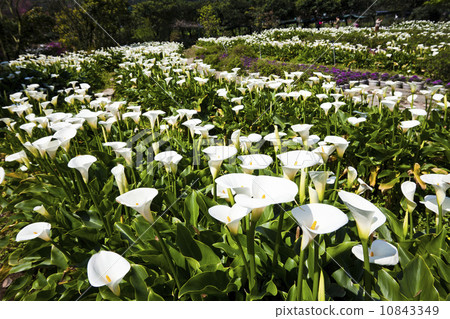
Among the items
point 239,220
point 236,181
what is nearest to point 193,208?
point 236,181

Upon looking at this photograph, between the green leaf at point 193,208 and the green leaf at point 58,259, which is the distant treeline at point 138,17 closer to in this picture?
the green leaf at point 193,208

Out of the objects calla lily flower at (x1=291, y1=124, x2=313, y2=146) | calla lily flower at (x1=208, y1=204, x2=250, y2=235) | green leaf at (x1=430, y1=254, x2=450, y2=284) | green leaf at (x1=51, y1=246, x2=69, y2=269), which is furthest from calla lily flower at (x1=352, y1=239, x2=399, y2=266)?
green leaf at (x1=51, y1=246, x2=69, y2=269)

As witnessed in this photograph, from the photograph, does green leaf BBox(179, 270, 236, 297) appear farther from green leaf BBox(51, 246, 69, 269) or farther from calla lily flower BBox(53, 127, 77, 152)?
calla lily flower BBox(53, 127, 77, 152)

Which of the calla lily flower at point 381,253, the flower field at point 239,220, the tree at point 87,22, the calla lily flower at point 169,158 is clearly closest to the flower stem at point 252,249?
the flower field at point 239,220

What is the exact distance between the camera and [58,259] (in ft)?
6.09

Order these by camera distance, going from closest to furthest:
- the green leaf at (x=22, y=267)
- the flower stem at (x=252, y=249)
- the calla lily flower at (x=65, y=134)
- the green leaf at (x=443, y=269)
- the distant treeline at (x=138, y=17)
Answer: the flower stem at (x=252, y=249), the green leaf at (x=443, y=269), the green leaf at (x=22, y=267), the calla lily flower at (x=65, y=134), the distant treeline at (x=138, y=17)

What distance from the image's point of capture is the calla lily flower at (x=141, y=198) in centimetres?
122

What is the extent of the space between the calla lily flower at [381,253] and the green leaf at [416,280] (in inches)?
4.9

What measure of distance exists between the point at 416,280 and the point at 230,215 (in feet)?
3.25

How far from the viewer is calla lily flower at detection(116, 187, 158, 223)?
4.01 feet
